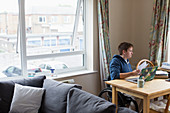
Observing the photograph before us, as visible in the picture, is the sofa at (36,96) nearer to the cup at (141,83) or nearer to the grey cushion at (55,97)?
the grey cushion at (55,97)

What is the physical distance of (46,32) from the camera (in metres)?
3.75

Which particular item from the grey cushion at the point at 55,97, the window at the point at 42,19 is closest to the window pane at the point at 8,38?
the window at the point at 42,19

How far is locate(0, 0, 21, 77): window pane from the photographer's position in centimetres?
332

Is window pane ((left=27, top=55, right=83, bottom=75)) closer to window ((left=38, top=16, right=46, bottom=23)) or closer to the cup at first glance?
window ((left=38, top=16, right=46, bottom=23))

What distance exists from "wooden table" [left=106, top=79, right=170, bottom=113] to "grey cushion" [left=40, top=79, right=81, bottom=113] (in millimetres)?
558

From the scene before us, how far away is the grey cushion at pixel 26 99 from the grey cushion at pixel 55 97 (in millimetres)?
81

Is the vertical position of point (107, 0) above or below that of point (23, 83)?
above

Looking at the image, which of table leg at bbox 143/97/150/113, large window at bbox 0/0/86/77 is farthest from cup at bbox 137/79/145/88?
large window at bbox 0/0/86/77

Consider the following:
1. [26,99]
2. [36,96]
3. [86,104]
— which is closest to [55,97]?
[36,96]

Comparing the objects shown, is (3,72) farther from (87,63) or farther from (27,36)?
(87,63)

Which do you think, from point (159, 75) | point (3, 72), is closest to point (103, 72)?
point (159, 75)

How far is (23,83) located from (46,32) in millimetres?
1062

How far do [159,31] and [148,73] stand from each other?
1185mm

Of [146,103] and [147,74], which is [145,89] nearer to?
[146,103]
